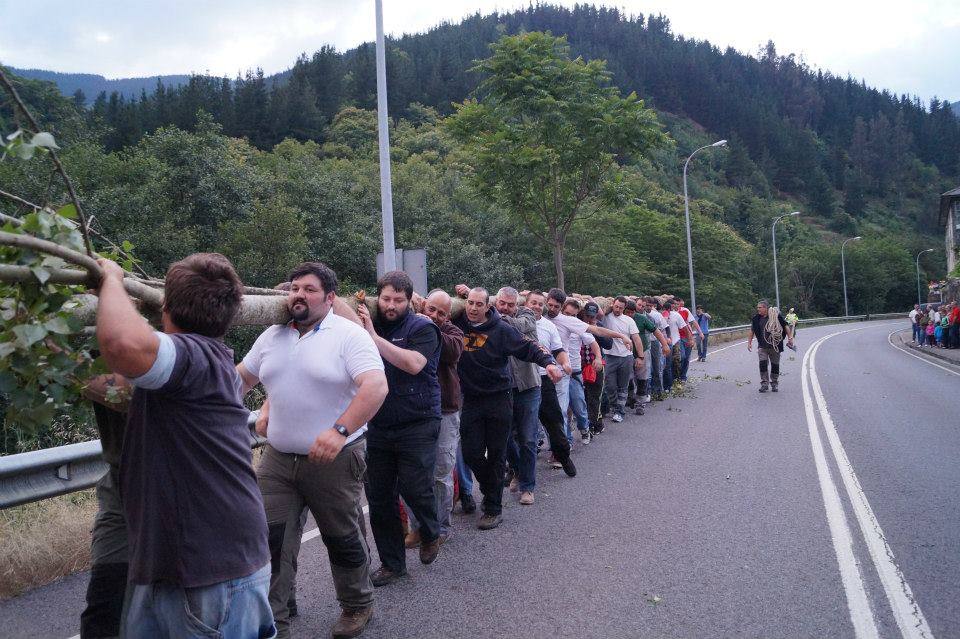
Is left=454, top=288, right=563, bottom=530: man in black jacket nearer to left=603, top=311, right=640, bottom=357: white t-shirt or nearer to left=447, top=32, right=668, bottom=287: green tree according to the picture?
left=603, top=311, right=640, bottom=357: white t-shirt

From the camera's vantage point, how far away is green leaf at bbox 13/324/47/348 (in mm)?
2229

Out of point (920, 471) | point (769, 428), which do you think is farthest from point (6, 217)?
point (769, 428)

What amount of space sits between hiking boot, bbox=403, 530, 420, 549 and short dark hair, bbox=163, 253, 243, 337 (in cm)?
366

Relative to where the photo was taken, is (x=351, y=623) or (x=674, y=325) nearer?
(x=351, y=623)

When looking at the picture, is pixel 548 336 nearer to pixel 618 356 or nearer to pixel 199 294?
pixel 618 356

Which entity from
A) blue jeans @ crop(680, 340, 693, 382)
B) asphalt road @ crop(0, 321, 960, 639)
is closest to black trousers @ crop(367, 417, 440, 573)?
asphalt road @ crop(0, 321, 960, 639)

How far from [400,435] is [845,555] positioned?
3193mm

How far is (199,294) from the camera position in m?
2.56

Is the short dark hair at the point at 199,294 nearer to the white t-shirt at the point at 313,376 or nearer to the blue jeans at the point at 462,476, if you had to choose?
the white t-shirt at the point at 313,376

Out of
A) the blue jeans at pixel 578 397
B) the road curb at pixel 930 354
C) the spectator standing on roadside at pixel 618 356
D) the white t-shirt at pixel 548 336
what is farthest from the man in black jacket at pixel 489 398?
the road curb at pixel 930 354

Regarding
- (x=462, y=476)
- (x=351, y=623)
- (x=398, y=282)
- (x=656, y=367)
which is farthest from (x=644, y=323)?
(x=351, y=623)

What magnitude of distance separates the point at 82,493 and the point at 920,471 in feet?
27.2

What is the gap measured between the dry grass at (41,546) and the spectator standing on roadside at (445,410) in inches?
90.6

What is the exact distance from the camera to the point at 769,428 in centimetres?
1116
